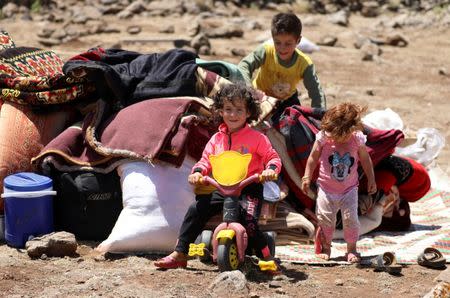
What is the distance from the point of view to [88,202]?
593 centimetres

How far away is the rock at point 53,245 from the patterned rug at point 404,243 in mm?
1242

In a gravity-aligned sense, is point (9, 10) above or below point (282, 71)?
above

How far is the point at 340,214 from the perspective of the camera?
6.24m

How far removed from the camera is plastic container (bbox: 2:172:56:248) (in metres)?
5.73

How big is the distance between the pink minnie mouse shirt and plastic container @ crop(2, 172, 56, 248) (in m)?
1.65

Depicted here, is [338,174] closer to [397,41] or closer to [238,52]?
[238,52]

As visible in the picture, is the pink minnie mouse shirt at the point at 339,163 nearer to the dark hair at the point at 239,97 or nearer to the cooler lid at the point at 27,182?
Result: the dark hair at the point at 239,97

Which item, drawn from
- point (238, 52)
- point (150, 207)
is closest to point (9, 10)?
point (238, 52)

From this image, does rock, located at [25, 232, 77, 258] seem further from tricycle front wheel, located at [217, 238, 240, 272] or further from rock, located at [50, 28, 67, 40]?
rock, located at [50, 28, 67, 40]

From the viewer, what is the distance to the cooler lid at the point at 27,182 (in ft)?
18.8

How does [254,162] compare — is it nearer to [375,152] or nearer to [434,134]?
[375,152]

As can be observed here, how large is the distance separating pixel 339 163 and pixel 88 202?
1.58 m

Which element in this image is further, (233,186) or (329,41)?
(329,41)

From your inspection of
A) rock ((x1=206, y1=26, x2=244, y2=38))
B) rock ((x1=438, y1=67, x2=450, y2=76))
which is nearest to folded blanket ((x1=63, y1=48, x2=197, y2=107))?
rock ((x1=438, y1=67, x2=450, y2=76))
